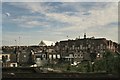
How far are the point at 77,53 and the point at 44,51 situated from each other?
2.67 m

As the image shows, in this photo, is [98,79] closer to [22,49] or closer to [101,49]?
[101,49]

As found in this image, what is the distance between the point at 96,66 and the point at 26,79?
5.35 meters

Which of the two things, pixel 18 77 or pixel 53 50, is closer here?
pixel 18 77

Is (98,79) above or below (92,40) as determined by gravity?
below

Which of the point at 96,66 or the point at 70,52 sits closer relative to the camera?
the point at 96,66

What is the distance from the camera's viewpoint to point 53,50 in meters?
20.6

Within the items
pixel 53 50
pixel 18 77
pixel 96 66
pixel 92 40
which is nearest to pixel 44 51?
pixel 53 50

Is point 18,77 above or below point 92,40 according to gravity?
below

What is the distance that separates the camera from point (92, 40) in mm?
20672

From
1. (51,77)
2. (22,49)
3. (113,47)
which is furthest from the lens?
(22,49)

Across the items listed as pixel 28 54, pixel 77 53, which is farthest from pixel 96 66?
pixel 28 54

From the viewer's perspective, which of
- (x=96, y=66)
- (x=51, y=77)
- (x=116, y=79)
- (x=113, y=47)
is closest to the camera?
(x=116, y=79)

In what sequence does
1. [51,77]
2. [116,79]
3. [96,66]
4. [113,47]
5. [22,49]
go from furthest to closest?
1. [22,49]
2. [113,47]
3. [96,66]
4. [51,77]
5. [116,79]

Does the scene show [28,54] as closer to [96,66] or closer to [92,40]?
[92,40]
